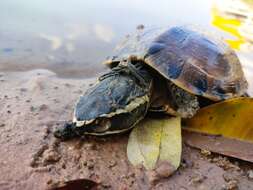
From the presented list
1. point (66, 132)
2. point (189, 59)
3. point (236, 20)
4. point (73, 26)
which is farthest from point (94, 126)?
point (236, 20)

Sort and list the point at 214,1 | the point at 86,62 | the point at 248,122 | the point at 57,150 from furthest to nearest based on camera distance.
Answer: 1. the point at 214,1
2. the point at 86,62
3. the point at 248,122
4. the point at 57,150

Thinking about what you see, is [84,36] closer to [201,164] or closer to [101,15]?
[101,15]

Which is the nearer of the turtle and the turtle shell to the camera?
the turtle

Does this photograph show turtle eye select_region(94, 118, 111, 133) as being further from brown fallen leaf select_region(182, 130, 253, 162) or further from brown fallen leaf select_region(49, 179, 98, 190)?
brown fallen leaf select_region(182, 130, 253, 162)

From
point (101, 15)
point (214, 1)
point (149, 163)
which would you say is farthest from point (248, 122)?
point (214, 1)

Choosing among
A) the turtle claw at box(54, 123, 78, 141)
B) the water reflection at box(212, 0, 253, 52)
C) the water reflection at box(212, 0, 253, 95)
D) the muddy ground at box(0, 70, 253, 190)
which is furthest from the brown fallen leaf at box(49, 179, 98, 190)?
the water reflection at box(212, 0, 253, 52)

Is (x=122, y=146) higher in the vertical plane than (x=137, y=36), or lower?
lower

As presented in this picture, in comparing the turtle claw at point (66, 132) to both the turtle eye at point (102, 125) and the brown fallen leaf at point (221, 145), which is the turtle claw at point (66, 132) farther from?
the brown fallen leaf at point (221, 145)

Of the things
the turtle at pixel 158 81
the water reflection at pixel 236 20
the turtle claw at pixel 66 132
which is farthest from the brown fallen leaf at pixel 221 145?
the water reflection at pixel 236 20
